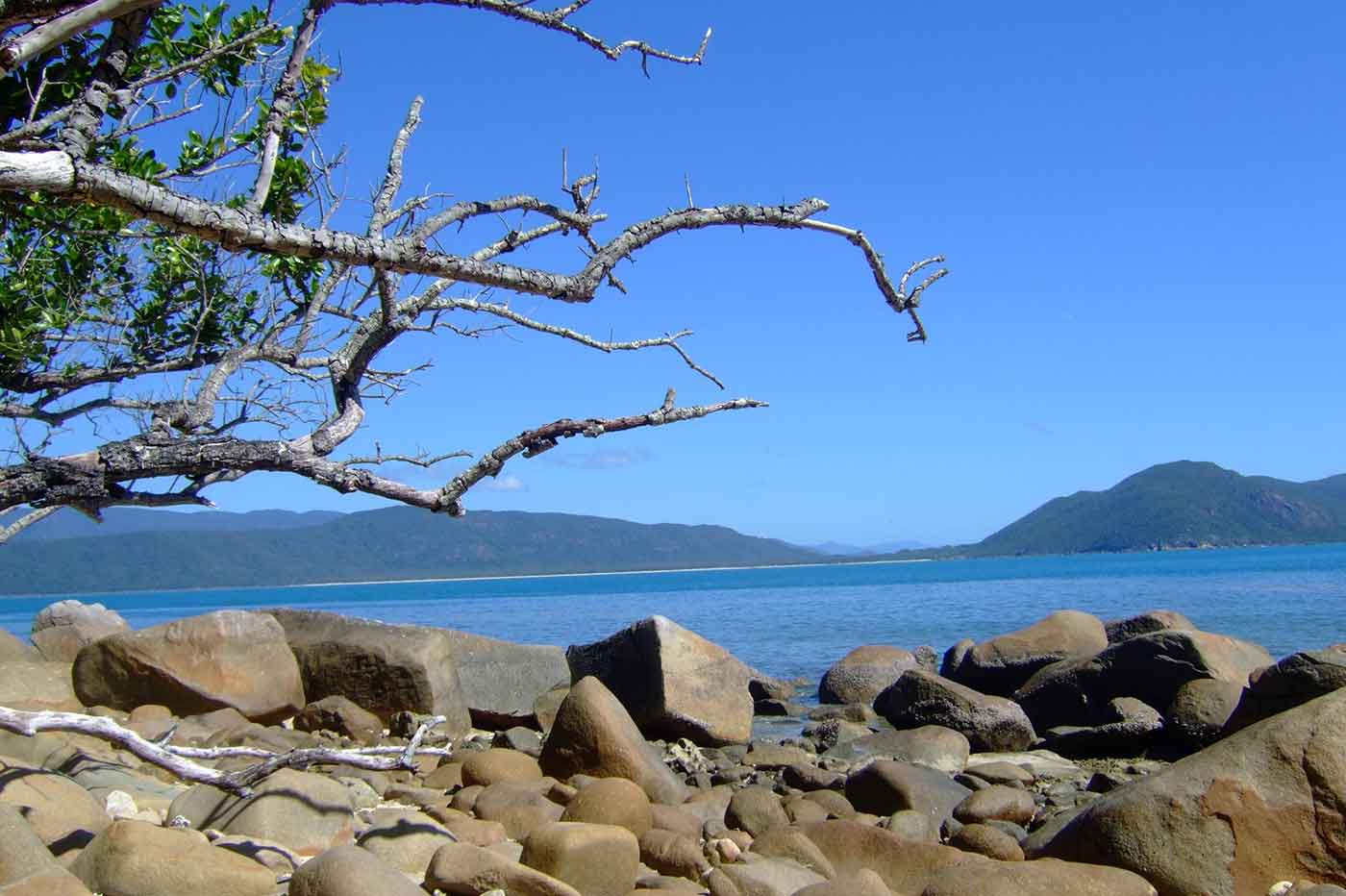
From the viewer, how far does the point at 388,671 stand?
40.5 ft

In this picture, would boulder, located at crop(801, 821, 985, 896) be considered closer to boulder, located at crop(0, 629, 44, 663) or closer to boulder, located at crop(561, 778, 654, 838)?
boulder, located at crop(561, 778, 654, 838)

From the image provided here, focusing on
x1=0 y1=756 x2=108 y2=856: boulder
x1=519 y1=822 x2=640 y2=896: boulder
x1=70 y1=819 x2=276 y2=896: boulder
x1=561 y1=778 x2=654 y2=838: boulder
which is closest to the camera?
x1=70 y1=819 x2=276 y2=896: boulder

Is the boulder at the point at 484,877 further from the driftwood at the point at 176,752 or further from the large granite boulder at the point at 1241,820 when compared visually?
the large granite boulder at the point at 1241,820

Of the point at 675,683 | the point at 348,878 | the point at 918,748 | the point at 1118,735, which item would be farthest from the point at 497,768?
the point at 1118,735

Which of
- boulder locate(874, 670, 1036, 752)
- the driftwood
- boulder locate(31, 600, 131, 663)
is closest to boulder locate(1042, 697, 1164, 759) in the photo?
boulder locate(874, 670, 1036, 752)

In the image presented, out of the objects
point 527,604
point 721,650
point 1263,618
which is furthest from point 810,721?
point 527,604

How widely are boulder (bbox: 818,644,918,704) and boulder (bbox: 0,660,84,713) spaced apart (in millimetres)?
10514

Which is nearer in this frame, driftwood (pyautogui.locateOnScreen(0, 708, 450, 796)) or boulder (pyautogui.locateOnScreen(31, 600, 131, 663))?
driftwood (pyautogui.locateOnScreen(0, 708, 450, 796))

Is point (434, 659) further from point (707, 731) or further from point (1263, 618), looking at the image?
point (1263, 618)

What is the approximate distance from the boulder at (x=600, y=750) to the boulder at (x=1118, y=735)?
5.54 metres

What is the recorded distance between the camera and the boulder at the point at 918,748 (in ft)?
38.4

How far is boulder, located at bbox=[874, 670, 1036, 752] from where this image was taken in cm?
1305

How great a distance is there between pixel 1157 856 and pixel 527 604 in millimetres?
64183

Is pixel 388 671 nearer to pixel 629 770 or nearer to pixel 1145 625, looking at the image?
pixel 629 770
